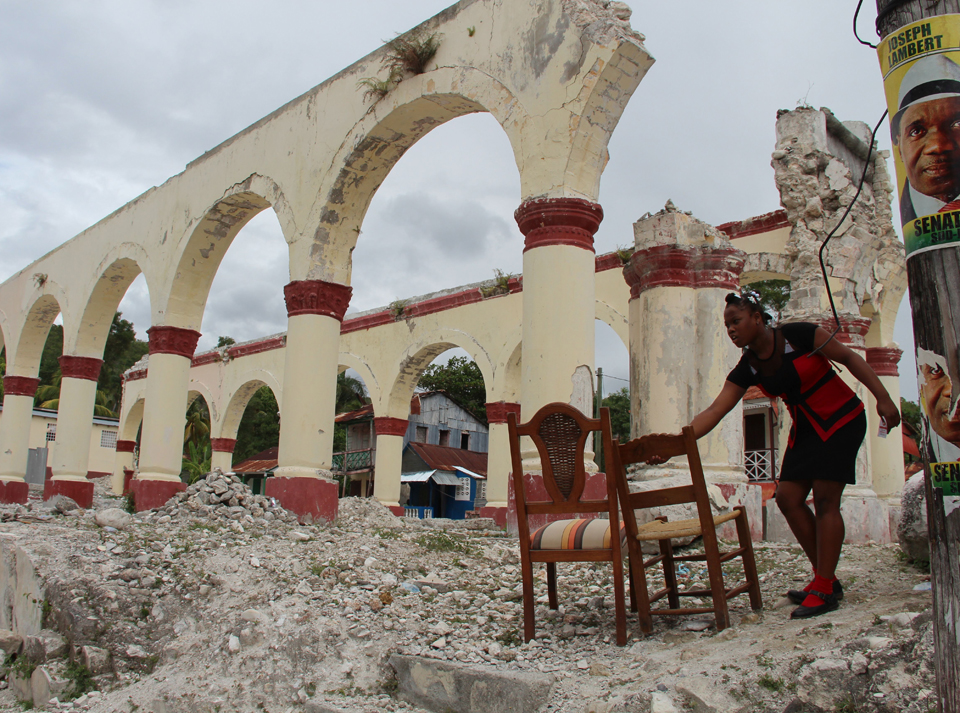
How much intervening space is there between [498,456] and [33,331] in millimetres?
9760

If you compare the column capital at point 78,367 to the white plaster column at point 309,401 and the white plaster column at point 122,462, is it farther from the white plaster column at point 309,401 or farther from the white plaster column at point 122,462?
the white plaster column at point 122,462

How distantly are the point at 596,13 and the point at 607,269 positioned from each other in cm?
754

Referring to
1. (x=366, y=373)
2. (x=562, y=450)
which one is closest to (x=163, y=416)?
(x=366, y=373)

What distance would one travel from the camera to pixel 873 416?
1052cm

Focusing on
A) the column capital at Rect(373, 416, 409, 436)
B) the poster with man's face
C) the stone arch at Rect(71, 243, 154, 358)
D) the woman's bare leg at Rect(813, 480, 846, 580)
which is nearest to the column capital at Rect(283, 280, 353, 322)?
the stone arch at Rect(71, 243, 154, 358)

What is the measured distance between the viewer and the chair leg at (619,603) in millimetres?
3156

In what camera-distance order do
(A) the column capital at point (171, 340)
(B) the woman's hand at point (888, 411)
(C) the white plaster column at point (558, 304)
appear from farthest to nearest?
(A) the column capital at point (171, 340), (C) the white plaster column at point (558, 304), (B) the woman's hand at point (888, 411)

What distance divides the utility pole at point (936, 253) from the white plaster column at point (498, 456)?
11.9 meters

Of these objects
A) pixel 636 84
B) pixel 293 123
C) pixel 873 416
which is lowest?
pixel 873 416

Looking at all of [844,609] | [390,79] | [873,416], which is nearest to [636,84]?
[390,79]

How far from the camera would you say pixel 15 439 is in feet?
46.7

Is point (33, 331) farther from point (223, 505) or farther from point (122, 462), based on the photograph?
point (223, 505)

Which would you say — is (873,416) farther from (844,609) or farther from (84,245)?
(84,245)

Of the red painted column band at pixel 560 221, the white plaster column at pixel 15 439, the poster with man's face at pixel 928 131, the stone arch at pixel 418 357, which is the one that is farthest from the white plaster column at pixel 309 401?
the white plaster column at pixel 15 439
